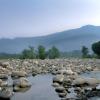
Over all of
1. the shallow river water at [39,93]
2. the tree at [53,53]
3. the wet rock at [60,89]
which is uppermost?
the tree at [53,53]

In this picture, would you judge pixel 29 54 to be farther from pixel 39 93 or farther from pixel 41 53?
pixel 39 93

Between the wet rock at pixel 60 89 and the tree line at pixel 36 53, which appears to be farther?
the tree line at pixel 36 53

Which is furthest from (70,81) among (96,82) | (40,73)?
(40,73)

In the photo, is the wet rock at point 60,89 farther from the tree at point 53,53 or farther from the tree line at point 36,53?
the tree at point 53,53

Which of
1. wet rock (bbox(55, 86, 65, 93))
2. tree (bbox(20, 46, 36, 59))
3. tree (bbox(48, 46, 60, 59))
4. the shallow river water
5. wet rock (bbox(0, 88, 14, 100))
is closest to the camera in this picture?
wet rock (bbox(0, 88, 14, 100))

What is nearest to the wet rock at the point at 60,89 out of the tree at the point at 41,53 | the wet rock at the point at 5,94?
the wet rock at the point at 5,94

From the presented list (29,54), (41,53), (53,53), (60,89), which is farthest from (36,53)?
(60,89)

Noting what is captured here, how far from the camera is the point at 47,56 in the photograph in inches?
2082

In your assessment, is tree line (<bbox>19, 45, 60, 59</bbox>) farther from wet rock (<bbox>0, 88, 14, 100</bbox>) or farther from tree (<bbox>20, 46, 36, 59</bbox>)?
wet rock (<bbox>0, 88, 14, 100</bbox>)

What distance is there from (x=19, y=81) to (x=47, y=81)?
9.53 ft

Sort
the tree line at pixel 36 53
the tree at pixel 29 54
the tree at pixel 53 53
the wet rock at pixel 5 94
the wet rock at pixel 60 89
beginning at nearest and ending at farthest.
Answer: the wet rock at pixel 5 94
the wet rock at pixel 60 89
the tree at pixel 29 54
the tree line at pixel 36 53
the tree at pixel 53 53

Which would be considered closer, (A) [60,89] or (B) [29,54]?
(A) [60,89]

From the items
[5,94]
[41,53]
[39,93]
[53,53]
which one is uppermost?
[41,53]

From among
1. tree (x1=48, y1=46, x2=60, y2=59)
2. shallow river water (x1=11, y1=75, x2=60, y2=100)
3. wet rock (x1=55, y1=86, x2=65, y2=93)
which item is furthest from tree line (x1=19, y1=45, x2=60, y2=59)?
wet rock (x1=55, y1=86, x2=65, y2=93)
